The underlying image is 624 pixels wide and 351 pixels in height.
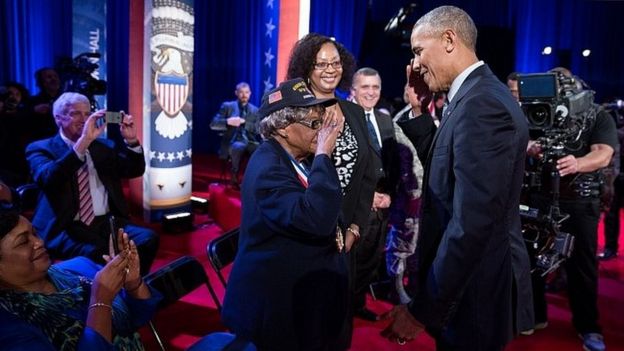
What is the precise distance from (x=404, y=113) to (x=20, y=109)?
4371 mm

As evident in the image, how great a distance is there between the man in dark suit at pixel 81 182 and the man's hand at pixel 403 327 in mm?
2142

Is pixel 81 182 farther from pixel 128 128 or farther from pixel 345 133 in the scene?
pixel 345 133

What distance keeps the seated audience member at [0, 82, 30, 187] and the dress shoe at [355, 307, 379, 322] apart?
3521 millimetres

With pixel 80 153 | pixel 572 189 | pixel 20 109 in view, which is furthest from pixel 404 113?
pixel 20 109

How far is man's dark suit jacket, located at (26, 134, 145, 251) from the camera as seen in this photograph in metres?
2.91

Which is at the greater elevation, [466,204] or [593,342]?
[466,204]

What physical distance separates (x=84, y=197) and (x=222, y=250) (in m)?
1.14

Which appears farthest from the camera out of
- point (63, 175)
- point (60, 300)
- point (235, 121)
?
point (235, 121)

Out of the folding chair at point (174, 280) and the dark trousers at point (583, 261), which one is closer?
the folding chair at point (174, 280)

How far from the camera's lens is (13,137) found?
5.23m

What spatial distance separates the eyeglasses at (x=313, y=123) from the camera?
1.85 meters

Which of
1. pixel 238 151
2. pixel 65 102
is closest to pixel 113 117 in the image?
pixel 65 102

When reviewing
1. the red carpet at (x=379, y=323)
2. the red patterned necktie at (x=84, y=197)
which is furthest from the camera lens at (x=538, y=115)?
the red patterned necktie at (x=84, y=197)

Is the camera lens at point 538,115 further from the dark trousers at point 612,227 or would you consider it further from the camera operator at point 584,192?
the dark trousers at point 612,227
